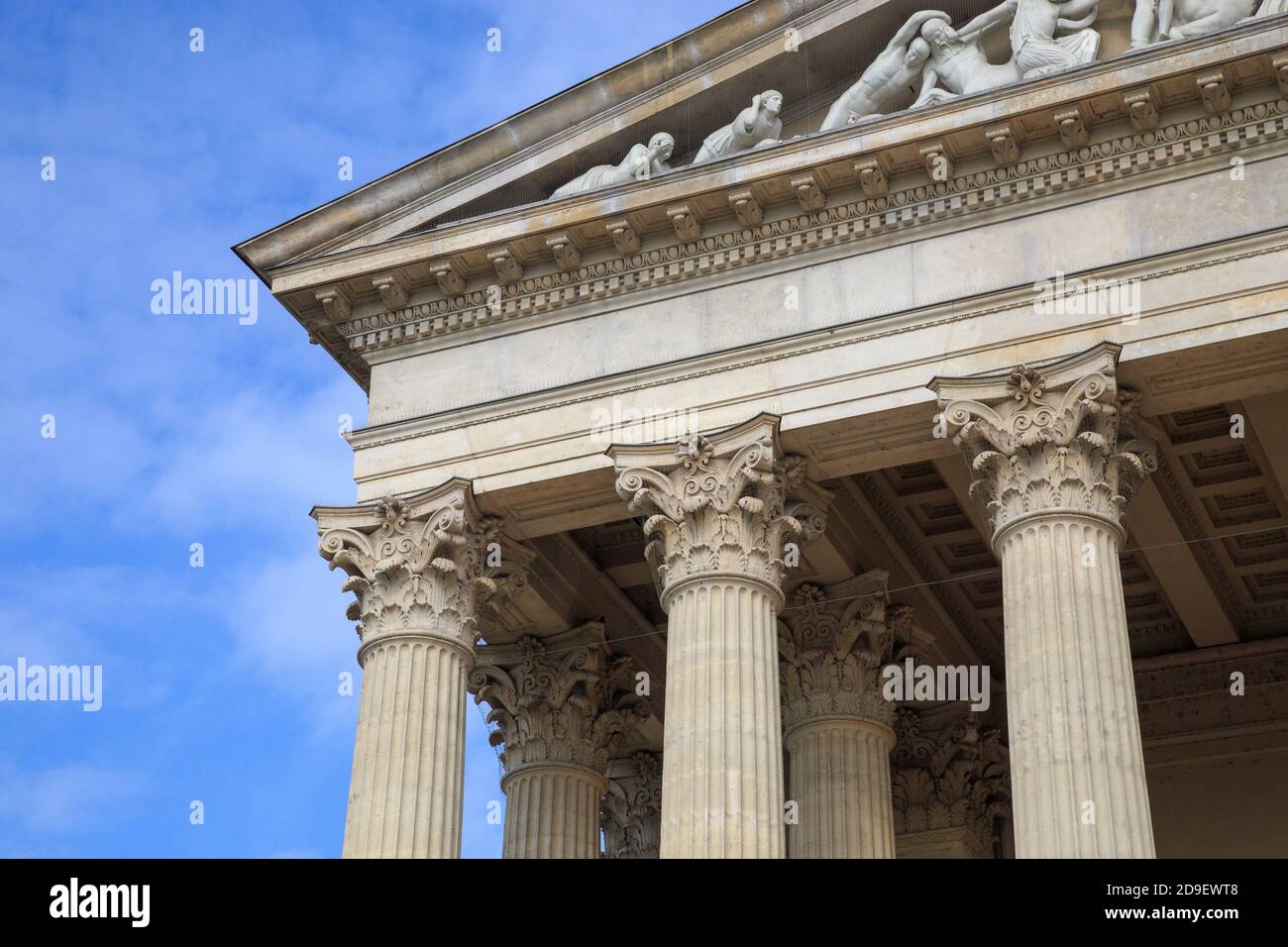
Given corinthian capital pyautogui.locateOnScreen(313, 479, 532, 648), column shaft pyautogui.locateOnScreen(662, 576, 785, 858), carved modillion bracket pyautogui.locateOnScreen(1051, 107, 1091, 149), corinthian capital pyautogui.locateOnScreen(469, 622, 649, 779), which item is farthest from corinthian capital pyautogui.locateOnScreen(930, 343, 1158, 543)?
corinthian capital pyautogui.locateOnScreen(469, 622, 649, 779)

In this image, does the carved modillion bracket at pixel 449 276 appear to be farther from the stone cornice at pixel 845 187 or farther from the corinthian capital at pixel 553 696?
the corinthian capital at pixel 553 696

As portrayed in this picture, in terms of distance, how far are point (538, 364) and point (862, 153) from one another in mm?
6045

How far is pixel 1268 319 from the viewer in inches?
1151

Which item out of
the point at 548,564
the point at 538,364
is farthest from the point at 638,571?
the point at 538,364

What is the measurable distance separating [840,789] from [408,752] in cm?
750

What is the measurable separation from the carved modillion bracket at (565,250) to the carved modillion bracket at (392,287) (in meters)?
2.57

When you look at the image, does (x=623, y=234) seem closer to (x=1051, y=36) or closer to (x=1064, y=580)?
(x=1051, y=36)

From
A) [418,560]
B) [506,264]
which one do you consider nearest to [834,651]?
[418,560]

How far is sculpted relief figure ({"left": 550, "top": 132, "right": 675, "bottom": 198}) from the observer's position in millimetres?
34156

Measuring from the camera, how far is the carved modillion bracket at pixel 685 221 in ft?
108

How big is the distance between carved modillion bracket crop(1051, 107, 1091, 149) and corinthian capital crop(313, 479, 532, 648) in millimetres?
10128

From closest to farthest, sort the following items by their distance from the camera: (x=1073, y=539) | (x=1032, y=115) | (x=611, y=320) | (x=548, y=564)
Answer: (x=1073, y=539)
(x=1032, y=115)
(x=611, y=320)
(x=548, y=564)

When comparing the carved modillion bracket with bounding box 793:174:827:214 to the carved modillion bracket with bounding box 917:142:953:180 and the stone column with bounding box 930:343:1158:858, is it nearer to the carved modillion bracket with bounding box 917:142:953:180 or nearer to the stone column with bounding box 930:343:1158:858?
the carved modillion bracket with bounding box 917:142:953:180

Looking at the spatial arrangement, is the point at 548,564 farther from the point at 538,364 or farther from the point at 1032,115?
the point at 1032,115
